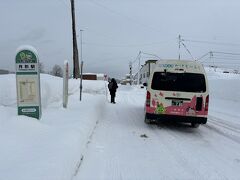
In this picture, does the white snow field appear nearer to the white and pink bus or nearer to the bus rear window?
the white and pink bus

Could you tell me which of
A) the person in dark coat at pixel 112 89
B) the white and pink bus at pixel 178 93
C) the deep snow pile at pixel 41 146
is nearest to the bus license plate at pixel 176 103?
the white and pink bus at pixel 178 93

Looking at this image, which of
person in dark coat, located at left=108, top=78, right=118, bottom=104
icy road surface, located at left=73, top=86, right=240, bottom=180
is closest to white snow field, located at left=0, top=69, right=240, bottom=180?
icy road surface, located at left=73, top=86, right=240, bottom=180

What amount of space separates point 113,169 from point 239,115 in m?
12.4

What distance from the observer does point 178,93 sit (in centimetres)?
1217

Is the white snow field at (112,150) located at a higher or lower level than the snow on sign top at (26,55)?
lower

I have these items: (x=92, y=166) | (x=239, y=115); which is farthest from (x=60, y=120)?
(x=239, y=115)

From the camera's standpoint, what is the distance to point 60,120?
11.2 metres

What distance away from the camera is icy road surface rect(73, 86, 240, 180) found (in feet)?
22.7

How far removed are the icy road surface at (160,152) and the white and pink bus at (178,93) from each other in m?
0.54

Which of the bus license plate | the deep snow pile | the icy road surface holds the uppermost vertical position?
the bus license plate

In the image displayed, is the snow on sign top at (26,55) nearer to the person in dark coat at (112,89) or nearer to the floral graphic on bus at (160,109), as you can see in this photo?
the floral graphic on bus at (160,109)

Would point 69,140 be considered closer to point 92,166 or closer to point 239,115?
point 92,166

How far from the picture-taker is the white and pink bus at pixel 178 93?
12062 mm

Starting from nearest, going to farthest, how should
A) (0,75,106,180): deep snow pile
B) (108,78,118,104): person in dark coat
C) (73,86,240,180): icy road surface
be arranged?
(0,75,106,180): deep snow pile < (73,86,240,180): icy road surface < (108,78,118,104): person in dark coat
